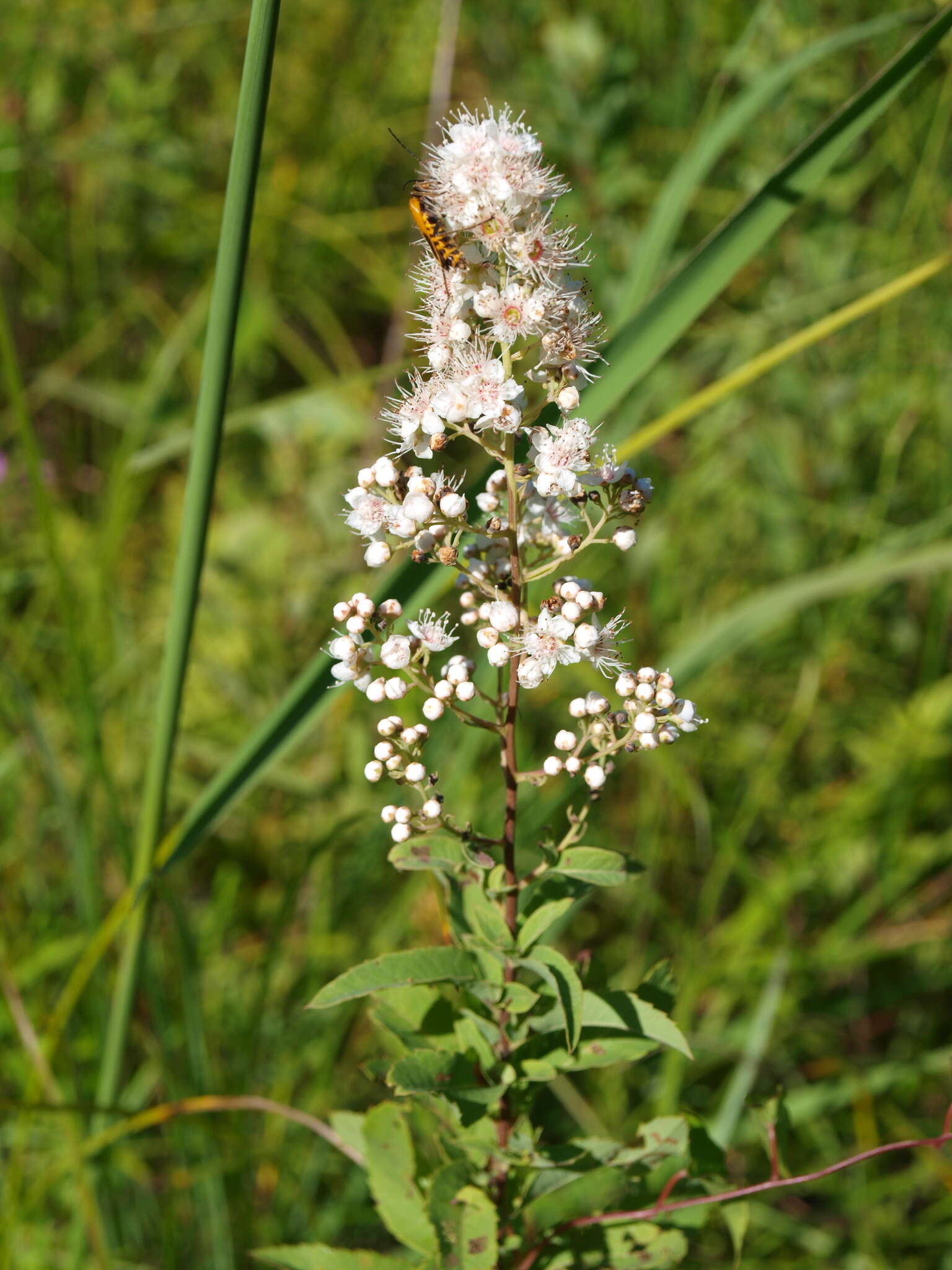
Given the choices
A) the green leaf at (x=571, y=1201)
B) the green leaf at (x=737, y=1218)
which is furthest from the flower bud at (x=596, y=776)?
the green leaf at (x=737, y=1218)

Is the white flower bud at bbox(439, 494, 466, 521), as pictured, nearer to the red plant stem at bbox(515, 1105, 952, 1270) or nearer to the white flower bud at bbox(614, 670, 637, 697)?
the white flower bud at bbox(614, 670, 637, 697)

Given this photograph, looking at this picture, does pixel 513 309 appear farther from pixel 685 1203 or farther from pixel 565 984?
pixel 685 1203

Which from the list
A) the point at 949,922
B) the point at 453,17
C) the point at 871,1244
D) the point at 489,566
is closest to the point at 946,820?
the point at 949,922

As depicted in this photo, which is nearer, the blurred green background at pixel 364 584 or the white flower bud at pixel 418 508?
the white flower bud at pixel 418 508

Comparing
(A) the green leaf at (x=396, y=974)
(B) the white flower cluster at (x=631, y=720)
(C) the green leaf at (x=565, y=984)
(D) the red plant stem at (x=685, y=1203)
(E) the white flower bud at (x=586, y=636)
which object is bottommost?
(D) the red plant stem at (x=685, y=1203)

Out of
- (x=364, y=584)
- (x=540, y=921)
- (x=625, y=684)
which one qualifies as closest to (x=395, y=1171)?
(x=540, y=921)

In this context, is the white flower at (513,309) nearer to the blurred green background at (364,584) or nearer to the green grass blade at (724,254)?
the green grass blade at (724,254)

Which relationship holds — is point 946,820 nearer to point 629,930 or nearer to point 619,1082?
point 629,930
